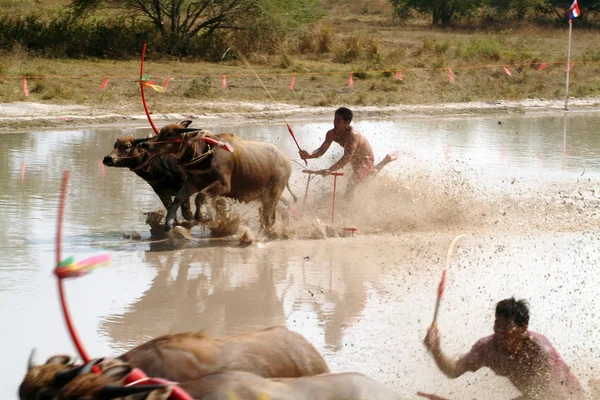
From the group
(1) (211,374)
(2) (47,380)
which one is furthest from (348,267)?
(2) (47,380)

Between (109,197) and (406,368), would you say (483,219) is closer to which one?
(109,197)

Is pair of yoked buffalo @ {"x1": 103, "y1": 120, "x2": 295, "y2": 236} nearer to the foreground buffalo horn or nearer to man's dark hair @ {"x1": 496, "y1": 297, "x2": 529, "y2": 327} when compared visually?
man's dark hair @ {"x1": 496, "y1": 297, "x2": 529, "y2": 327}

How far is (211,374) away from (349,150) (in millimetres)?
8818

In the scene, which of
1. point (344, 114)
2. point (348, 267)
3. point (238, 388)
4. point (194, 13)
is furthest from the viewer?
point (194, 13)

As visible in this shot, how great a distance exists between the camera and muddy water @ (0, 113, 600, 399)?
25.3ft

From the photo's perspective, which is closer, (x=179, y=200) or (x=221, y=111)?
(x=179, y=200)

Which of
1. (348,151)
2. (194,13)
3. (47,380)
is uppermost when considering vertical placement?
(194,13)

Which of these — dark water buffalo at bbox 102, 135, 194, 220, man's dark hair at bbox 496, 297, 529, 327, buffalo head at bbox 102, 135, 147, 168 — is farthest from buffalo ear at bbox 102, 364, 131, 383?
buffalo head at bbox 102, 135, 147, 168

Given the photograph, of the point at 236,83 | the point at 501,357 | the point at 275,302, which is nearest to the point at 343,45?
the point at 236,83

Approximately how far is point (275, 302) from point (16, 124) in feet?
42.4

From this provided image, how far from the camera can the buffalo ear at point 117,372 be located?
396cm

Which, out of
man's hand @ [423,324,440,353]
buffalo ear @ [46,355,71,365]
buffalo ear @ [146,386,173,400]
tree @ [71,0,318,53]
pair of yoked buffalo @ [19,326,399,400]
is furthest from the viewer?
tree @ [71,0,318,53]

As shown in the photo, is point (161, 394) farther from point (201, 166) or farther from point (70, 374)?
point (201, 166)

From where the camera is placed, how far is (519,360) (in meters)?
5.97
